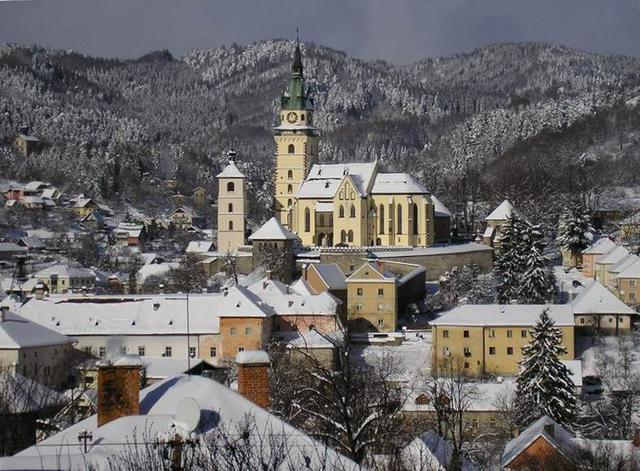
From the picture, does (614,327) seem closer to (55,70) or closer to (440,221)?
(440,221)

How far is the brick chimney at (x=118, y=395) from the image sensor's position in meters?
10.4

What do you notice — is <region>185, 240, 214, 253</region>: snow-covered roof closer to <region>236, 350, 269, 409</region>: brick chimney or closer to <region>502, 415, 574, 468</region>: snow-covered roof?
<region>502, 415, 574, 468</region>: snow-covered roof

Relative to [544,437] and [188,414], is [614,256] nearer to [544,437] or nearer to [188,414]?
[544,437]

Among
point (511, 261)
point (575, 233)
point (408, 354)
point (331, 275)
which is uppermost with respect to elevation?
point (575, 233)

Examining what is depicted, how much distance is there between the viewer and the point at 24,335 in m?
30.2

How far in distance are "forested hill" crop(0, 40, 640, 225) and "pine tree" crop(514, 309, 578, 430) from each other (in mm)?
33640

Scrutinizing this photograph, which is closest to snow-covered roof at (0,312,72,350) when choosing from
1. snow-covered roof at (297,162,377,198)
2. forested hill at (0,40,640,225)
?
snow-covered roof at (297,162,377,198)

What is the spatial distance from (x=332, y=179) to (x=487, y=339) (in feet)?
53.4

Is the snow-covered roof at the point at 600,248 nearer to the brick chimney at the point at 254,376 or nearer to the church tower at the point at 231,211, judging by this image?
the church tower at the point at 231,211

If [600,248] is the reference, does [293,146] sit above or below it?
above

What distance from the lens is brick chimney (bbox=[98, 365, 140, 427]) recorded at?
34.2 feet

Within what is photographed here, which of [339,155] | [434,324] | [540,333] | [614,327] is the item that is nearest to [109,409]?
[540,333]

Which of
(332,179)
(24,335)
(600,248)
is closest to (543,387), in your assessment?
(24,335)

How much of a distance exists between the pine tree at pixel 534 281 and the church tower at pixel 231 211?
11.9 meters
